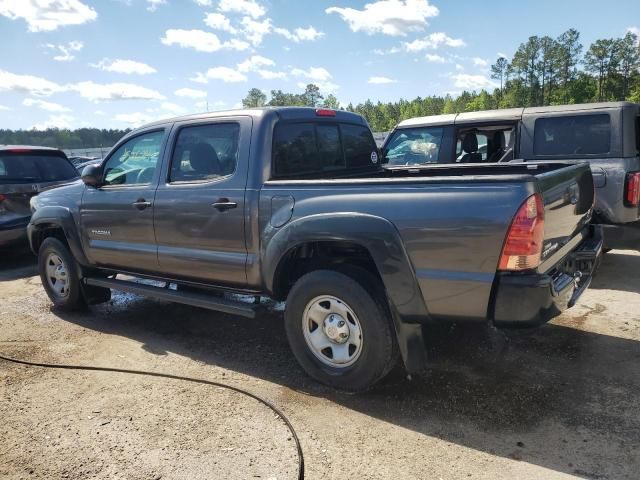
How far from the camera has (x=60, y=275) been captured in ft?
18.5

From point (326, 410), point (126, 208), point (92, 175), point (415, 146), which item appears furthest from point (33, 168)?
point (326, 410)

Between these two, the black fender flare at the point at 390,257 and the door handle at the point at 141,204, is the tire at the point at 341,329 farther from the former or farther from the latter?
the door handle at the point at 141,204

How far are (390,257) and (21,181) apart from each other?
23.0ft

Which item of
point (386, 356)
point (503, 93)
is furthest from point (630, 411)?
point (503, 93)

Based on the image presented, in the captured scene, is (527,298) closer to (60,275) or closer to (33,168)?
(60,275)

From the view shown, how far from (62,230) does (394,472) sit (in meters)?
4.47

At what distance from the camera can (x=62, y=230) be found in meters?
5.56

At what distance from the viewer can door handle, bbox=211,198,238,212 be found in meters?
3.87

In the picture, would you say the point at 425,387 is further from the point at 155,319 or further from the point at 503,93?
the point at 503,93

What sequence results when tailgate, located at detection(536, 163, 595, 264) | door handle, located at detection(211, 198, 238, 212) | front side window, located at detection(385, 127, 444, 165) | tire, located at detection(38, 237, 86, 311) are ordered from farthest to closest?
front side window, located at detection(385, 127, 444, 165), tire, located at detection(38, 237, 86, 311), door handle, located at detection(211, 198, 238, 212), tailgate, located at detection(536, 163, 595, 264)

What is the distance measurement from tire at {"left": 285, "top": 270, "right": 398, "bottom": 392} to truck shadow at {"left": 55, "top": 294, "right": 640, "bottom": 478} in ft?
0.56

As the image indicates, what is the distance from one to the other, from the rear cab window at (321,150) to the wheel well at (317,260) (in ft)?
2.10

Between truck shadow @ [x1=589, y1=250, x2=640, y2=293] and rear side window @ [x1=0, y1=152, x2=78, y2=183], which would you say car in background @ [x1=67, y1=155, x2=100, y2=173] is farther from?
truck shadow @ [x1=589, y1=250, x2=640, y2=293]

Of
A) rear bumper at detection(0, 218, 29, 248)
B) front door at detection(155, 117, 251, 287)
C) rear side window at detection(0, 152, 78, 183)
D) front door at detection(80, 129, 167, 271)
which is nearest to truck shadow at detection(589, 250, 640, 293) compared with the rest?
front door at detection(155, 117, 251, 287)
